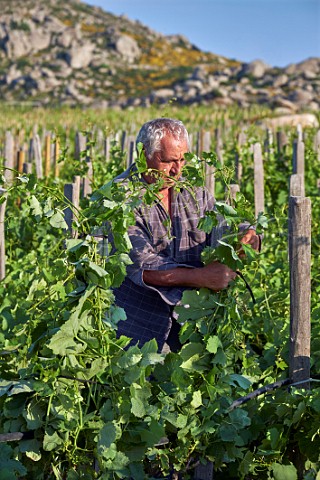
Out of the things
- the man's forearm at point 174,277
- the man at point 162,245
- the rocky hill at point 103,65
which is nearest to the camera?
the man's forearm at point 174,277

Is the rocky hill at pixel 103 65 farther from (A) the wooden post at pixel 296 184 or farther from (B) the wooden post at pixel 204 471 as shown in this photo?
(B) the wooden post at pixel 204 471

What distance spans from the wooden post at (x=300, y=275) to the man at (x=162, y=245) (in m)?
0.16

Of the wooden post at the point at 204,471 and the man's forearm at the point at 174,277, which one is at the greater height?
the man's forearm at the point at 174,277

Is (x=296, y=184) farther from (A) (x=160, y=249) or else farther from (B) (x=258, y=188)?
(A) (x=160, y=249)

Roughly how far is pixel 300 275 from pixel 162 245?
58 cm

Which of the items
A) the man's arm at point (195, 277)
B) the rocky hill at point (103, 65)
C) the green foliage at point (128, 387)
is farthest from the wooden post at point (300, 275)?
the rocky hill at point (103, 65)

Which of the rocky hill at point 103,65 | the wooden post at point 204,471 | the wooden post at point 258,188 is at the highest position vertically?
the rocky hill at point 103,65

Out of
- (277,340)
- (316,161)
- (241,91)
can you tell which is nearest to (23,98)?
(241,91)

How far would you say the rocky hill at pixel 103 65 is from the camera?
60.9 m

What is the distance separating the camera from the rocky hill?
60938mm

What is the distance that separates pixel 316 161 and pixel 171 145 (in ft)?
18.9

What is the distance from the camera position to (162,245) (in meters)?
3.20

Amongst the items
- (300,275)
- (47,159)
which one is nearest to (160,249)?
(300,275)

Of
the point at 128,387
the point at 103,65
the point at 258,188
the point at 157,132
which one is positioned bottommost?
the point at 128,387
